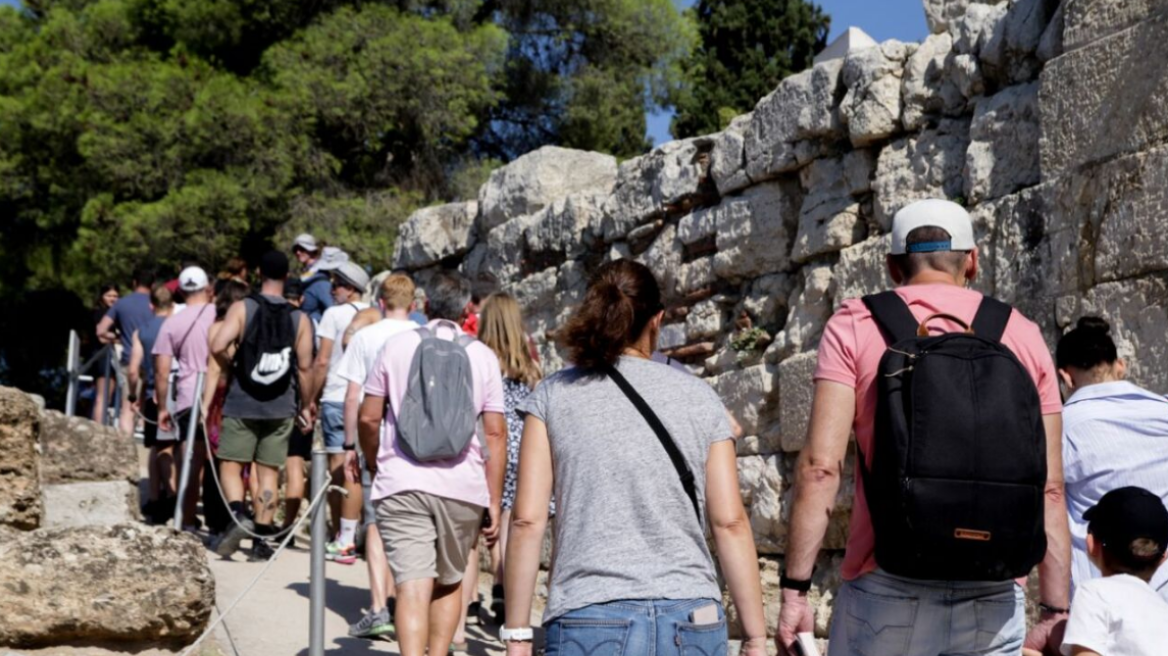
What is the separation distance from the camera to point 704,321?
24.4 feet

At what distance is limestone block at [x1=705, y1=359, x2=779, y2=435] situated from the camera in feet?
22.2

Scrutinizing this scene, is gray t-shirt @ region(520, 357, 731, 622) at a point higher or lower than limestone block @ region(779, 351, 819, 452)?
lower

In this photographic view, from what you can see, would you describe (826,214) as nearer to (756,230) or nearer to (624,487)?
(756,230)

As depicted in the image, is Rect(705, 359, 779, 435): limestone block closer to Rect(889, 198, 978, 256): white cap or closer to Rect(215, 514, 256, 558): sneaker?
Rect(215, 514, 256, 558): sneaker

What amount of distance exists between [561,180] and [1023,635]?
6854mm

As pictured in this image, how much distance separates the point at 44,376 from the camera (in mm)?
21922

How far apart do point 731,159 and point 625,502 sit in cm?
435

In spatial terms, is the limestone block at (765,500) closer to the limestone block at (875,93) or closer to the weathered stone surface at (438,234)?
the limestone block at (875,93)

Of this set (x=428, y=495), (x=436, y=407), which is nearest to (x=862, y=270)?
(x=436, y=407)

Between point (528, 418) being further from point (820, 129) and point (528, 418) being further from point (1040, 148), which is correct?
point (820, 129)

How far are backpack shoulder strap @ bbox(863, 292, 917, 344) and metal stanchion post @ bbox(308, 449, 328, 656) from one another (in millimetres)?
2830

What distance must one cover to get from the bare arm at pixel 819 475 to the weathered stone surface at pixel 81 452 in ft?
18.0

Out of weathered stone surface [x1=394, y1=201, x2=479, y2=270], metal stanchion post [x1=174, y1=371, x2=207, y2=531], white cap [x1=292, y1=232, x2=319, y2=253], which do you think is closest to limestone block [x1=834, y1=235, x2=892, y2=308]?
metal stanchion post [x1=174, y1=371, x2=207, y2=531]

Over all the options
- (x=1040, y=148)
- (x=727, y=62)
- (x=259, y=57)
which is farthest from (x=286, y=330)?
(x=727, y=62)
